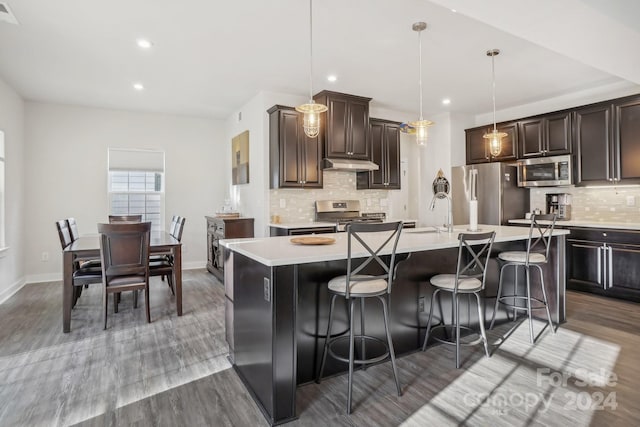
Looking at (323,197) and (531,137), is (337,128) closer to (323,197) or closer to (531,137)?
(323,197)

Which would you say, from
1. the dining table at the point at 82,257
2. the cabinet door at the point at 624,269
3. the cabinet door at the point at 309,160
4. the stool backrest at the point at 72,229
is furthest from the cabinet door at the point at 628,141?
the stool backrest at the point at 72,229

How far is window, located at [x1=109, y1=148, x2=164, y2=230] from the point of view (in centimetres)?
604

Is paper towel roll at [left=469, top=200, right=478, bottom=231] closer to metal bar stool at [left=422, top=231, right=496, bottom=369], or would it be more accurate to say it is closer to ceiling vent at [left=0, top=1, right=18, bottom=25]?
metal bar stool at [left=422, top=231, right=496, bottom=369]

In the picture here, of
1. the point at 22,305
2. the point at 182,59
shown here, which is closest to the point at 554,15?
the point at 182,59

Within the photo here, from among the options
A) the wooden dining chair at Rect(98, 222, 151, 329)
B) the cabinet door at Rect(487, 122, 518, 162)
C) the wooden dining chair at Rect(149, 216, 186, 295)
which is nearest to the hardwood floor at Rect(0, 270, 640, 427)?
the wooden dining chair at Rect(98, 222, 151, 329)

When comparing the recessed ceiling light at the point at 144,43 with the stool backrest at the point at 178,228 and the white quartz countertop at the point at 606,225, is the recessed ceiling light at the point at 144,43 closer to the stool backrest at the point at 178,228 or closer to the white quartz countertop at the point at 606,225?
the stool backrest at the point at 178,228

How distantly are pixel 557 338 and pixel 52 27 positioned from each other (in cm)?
523

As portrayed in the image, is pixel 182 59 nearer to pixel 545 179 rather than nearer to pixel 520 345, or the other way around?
pixel 520 345

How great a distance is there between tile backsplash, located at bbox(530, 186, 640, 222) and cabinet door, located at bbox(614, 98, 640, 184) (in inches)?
15.1

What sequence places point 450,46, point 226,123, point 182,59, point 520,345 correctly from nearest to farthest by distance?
point 520,345
point 450,46
point 182,59
point 226,123

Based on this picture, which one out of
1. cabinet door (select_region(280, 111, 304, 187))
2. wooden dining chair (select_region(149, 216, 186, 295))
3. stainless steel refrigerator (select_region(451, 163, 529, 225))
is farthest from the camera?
stainless steel refrigerator (select_region(451, 163, 529, 225))

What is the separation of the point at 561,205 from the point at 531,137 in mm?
1093

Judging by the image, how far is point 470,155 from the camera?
6215 millimetres

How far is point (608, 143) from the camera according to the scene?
452cm
